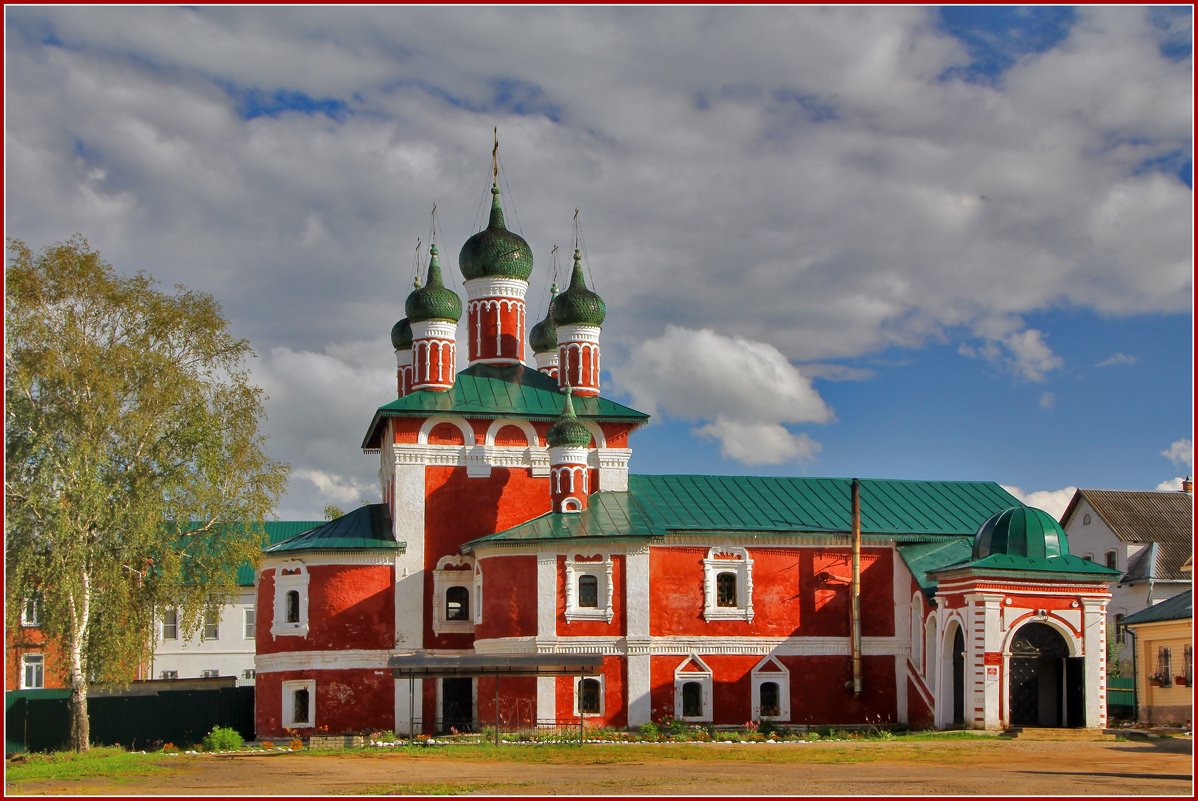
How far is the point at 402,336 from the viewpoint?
153ft

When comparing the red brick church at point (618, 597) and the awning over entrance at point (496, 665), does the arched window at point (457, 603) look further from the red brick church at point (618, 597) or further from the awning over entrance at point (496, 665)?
the awning over entrance at point (496, 665)

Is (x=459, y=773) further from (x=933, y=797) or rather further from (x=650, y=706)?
(x=650, y=706)

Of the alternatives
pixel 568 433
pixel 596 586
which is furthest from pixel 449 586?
pixel 568 433

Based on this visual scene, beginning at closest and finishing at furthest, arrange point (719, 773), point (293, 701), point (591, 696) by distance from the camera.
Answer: point (719, 773)
point (591, 696)
point (293, 701)

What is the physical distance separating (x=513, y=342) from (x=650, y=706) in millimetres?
11416

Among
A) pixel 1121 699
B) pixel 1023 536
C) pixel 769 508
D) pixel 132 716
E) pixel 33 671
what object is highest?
pixel 769 508

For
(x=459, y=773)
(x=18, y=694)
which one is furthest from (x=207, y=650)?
(x=459, y=773)

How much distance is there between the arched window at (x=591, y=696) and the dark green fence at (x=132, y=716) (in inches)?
390

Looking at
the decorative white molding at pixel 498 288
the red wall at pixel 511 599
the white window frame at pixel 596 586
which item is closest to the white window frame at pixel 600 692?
the white window frame at pixel 596 586

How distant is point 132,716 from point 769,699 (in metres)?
17.0

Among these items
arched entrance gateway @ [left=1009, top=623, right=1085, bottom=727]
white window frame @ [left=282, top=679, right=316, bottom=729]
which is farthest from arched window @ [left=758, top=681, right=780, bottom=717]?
white window frame @ [left=282, top=679, right=316, bottom=729]

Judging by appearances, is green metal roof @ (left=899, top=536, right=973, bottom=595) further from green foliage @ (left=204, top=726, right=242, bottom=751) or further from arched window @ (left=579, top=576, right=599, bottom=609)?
green foliage @ (left=204, top=726, right=242, bottom=751)

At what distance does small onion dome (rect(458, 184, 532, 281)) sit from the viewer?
140ft

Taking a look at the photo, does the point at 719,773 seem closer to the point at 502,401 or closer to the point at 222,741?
the point at 222,741
